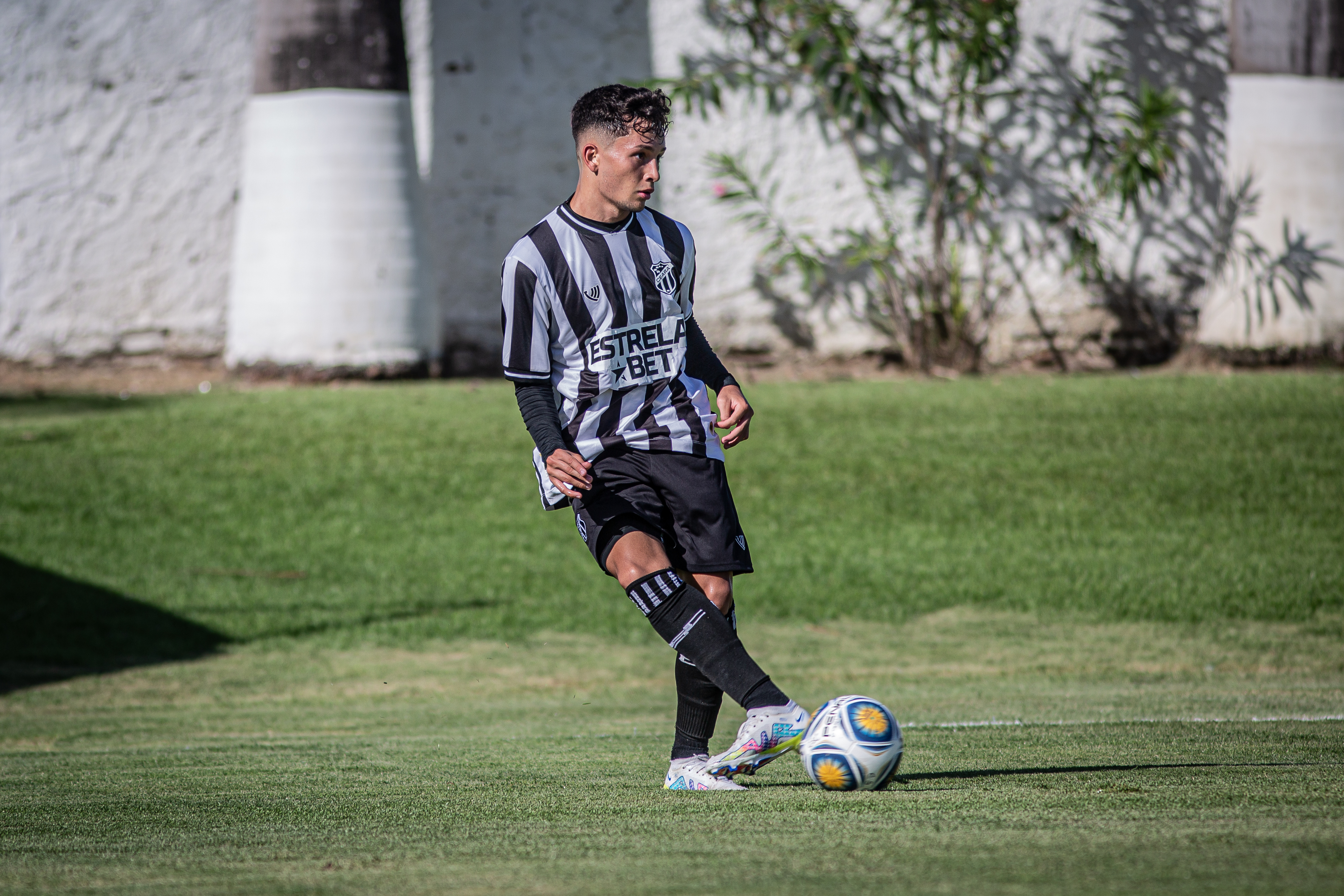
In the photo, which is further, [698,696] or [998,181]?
[998,181]

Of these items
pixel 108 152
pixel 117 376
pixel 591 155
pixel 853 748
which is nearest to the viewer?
pixel 853 748

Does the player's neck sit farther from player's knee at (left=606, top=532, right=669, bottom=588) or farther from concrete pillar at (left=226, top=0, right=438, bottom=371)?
concrete pillar at (left=226, top=0, right=438, bottom=371)

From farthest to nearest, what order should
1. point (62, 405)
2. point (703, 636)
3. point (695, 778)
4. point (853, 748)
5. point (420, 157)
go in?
1. point (420, 157)
2. point (62, 405)
3. point (695, 778)
4. point (703, 636)
5. point (853, 748)

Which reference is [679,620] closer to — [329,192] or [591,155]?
[591,155]

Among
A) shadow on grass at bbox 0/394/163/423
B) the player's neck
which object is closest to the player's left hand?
the player's neck

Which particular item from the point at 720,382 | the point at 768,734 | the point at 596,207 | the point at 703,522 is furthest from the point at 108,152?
Answer: the point at 768,734

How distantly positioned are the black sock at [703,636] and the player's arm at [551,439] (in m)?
0.34

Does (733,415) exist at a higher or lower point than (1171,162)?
lower

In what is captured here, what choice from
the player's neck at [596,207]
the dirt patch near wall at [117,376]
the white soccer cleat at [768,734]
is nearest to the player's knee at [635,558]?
the white soccer cleat at [768,734]

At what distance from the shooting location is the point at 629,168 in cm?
406

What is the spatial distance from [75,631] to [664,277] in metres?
6.52

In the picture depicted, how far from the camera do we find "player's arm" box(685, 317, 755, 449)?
4.10 m

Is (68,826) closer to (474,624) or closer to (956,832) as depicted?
(956,832)

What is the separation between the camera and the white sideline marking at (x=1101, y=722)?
18.0 feet
